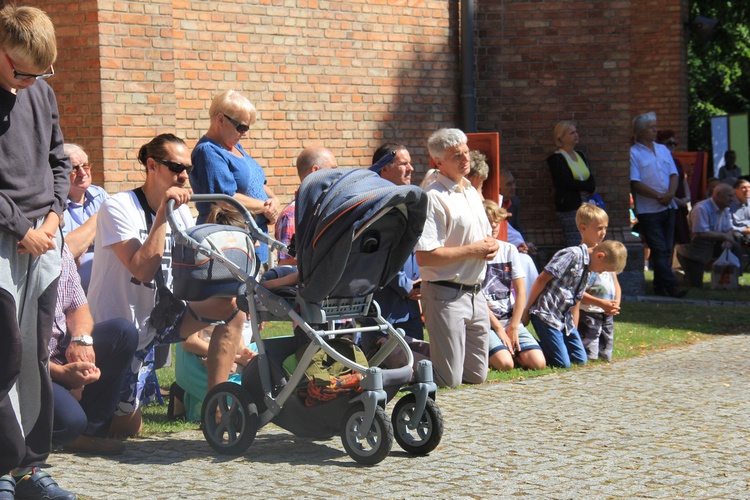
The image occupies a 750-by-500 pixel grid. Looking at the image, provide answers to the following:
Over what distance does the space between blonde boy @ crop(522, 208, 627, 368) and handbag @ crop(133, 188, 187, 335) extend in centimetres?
335

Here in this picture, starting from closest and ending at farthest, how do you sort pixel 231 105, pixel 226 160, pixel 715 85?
pixel 231 105 → pixel 226 160 → pixel 715 85

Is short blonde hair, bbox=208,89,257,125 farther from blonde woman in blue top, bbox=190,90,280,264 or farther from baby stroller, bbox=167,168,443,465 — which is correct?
baby stroller, bbox=167,168,443,465

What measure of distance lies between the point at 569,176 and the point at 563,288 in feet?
15.8

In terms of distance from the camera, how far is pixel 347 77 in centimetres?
1254

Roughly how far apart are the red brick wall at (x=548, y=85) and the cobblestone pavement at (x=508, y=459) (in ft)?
21.1

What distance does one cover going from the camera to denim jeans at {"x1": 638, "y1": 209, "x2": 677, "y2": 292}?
1378 centimetres

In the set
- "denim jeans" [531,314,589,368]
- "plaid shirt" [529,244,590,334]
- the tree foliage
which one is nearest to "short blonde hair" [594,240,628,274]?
"plaid shirt" [529,244,590,334]

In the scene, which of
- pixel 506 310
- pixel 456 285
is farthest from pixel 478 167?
pixel 456 285

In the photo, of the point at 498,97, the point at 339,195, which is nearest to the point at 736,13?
the point at 498,97

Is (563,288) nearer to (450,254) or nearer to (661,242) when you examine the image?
(450,254)

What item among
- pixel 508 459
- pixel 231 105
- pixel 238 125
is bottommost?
pixel 508 459

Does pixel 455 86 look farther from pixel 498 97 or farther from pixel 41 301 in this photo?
pixel 41 301

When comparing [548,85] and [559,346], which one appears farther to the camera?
[548,85]

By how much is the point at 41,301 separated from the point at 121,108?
17.6ft
